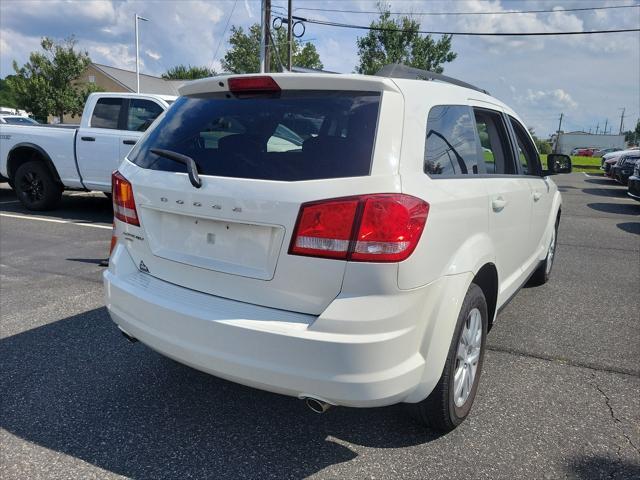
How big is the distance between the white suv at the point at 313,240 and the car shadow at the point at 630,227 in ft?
25.0

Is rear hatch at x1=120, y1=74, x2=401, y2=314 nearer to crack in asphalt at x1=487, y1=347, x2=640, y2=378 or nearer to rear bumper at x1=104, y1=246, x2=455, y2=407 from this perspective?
rear bumper at x1=104, y1=246, x2=455, y2=407

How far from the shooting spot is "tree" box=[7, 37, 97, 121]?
33688mm

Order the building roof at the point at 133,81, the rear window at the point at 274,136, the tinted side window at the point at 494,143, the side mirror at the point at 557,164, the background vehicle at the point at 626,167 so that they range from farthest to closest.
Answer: the building roof at the point at 133,81
the background vehicle at the point at 626,167
the side mirror at the point at 557,164
the tinted side window at the point at 494,143
the rear window at the point at 274,136

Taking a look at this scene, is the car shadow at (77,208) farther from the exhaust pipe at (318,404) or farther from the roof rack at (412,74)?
the exhaust pipe at (318,404)

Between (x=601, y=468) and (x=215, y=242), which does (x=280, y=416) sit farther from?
(x=601, y=468)

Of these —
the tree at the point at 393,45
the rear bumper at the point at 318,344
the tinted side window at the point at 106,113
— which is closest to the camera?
the rear bumper at the point at 318,344

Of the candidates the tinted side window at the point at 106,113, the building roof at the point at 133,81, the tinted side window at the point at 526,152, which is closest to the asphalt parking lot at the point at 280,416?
the tinted side window at the point at 526,152

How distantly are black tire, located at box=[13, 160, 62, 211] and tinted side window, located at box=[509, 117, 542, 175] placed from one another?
7611 millimetres

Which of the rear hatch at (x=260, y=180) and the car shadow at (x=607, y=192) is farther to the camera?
the car shadow at (x=607, y=192)

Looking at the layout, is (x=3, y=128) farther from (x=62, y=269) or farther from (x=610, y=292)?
(x=610, y=292)

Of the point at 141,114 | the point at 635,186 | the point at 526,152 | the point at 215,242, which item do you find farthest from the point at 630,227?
the point at 215,242

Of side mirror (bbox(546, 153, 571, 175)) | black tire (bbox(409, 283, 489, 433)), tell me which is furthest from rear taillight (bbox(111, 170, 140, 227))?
side mirror (bbox(546, 153, 571, 175))

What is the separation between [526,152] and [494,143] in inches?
33.8

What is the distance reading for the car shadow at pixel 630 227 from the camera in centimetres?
886
